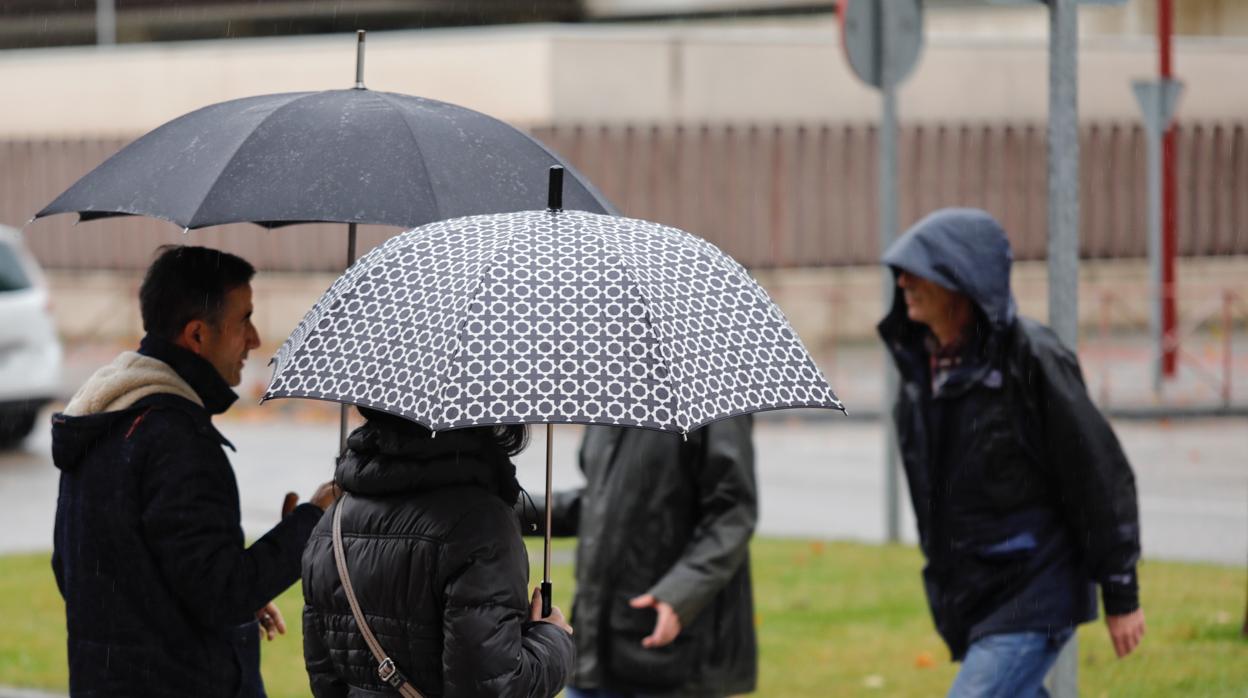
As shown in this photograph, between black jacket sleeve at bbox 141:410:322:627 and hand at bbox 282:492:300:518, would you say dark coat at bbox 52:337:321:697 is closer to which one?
black jacket sleeve at bbox 141:410:322:627

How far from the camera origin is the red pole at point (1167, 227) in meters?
18.5

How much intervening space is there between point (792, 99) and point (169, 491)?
1948 cm

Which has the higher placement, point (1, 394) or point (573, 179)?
point (573, 179)

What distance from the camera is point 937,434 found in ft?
15.6

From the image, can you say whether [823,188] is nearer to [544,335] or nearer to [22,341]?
[22,341]

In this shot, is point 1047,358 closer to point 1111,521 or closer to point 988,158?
point 1111,521

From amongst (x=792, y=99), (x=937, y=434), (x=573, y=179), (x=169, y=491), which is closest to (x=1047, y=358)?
(x=937, y=434)

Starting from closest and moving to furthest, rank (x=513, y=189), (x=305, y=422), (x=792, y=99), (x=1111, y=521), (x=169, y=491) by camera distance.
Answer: (x=169, y=491) < (x=513, y=189) < (x=1111, y=521) < (x=305, y=422) < (x=792, y=99)

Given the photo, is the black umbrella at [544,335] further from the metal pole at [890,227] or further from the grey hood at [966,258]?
the metal pole at [890,227]

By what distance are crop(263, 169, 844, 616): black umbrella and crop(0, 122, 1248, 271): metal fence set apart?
18.4m

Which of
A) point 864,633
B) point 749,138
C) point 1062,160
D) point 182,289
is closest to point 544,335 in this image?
point 182,289

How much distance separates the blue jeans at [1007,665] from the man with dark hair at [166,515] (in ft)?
5.57

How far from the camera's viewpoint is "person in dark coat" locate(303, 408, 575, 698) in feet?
10.2

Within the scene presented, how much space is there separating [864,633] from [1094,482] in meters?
3.33
